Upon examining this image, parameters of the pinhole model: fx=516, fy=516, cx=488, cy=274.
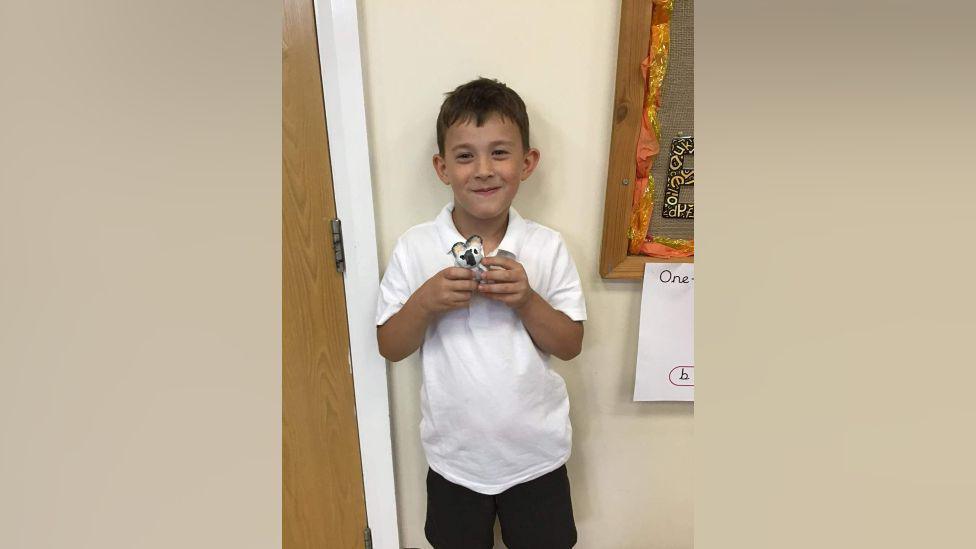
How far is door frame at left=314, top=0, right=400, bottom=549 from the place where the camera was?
79 cm

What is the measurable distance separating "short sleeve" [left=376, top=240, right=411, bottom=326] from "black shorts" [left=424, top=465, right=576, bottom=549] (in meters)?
0.32

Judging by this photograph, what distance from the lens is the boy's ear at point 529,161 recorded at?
790 millimetres

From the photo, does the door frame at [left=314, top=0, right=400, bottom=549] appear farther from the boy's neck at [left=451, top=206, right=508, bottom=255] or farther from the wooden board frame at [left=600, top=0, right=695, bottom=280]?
the wooden board frame at [left=600, top=0, right=695, bottom=280]

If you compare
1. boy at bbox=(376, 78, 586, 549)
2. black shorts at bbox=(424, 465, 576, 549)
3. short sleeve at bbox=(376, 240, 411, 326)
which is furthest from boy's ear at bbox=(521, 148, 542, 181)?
black shorts at bbox=(424, 465, 576, 549)

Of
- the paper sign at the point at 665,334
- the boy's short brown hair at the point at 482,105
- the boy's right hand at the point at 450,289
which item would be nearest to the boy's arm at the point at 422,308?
the boy's right hand at the point at 450,289

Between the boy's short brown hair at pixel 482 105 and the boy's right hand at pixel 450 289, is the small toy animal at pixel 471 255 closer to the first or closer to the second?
the boy's right hand at pixel 450 289

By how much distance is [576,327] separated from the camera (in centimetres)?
83

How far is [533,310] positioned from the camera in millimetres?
777

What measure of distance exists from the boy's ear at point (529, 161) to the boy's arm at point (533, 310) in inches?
5.6

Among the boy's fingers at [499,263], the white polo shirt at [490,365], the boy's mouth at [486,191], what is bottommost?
the white polo shirt at [490,365]
